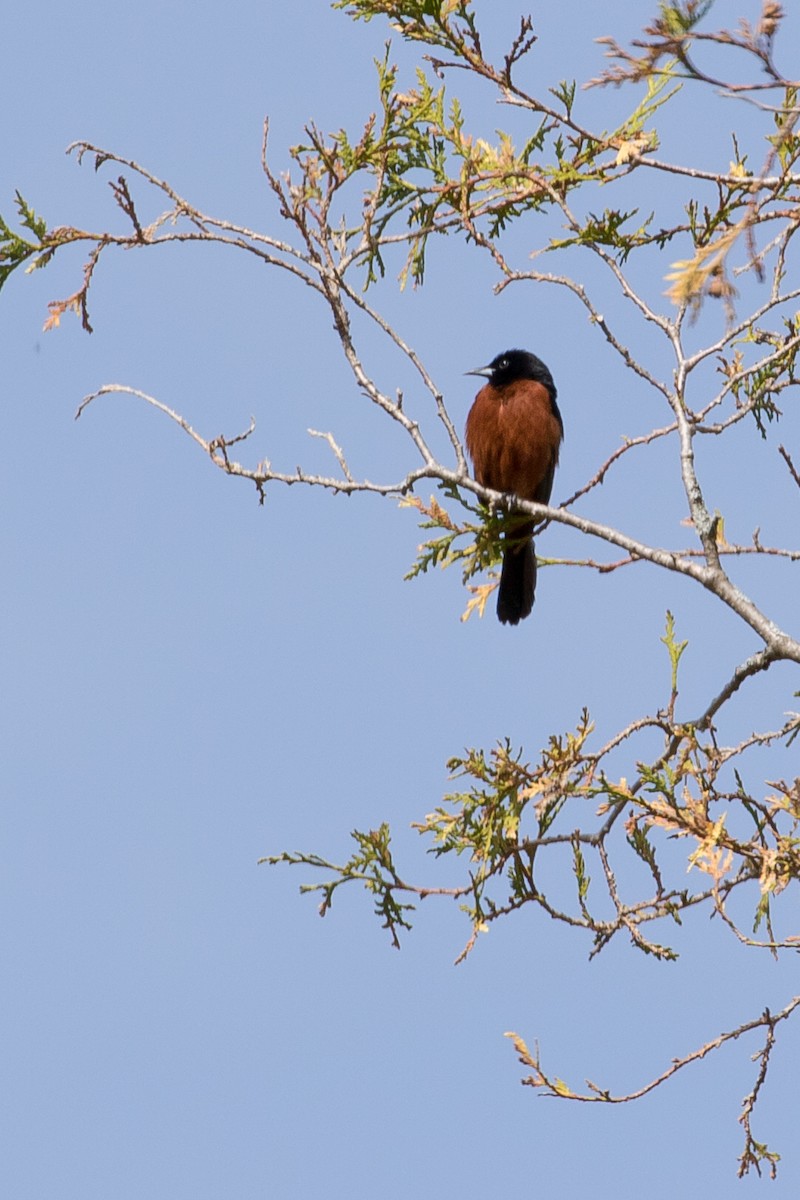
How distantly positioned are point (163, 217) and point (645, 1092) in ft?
10.6

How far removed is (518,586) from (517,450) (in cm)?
64

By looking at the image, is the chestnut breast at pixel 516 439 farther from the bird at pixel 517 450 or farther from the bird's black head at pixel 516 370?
the bird's black head at pixel 516 370

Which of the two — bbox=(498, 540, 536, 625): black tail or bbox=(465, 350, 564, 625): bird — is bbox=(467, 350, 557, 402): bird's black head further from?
bbox=(498, 540, 536, 625): black tail

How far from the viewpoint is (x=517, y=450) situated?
665 cm

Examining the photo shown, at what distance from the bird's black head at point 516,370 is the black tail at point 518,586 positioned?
940 millimetres

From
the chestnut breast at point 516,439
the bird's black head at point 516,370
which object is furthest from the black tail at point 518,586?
the bird's black head at point 516,370

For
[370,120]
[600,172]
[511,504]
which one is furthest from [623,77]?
[511,504]

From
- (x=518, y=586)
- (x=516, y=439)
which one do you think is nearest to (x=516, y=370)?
(x=516, y=439)

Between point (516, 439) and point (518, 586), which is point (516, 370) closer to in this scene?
point (516, 439)

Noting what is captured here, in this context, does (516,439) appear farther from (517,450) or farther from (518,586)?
(518,586)

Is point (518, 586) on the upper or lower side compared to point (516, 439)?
lower

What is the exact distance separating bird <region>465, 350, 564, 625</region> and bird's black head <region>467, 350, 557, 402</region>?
8 cm

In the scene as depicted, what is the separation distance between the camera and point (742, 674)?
180 inches

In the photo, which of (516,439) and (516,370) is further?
(516,370)
